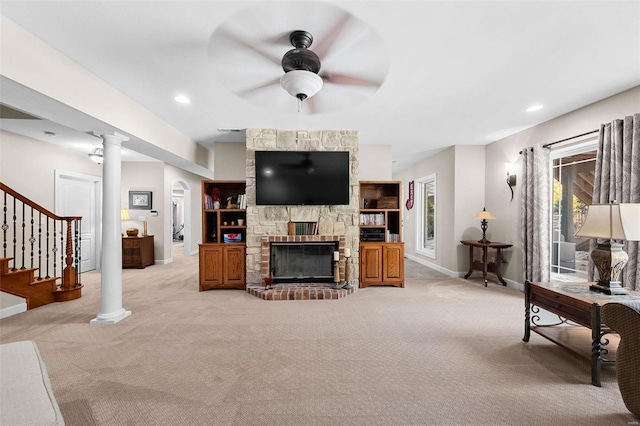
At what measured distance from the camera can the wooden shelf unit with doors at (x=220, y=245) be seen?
Answer: 4.48 meters

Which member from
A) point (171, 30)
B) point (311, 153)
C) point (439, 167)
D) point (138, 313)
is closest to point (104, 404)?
point (138, 313)

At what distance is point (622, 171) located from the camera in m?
2.92

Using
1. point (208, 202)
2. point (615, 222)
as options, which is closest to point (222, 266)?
point (208, 202)

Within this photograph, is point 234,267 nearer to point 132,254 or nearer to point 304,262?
point 304,262

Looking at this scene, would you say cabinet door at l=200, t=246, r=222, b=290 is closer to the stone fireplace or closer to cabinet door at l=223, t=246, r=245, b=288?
cabinet door at l=223, t=246, r=245, b=288

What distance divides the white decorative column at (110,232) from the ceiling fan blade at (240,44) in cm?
187

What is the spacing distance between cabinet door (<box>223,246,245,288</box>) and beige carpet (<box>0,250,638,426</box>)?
2.45ft

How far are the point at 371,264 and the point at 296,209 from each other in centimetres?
160

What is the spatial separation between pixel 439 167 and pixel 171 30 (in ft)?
18.3

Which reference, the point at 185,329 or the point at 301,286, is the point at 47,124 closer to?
the point at 185,329

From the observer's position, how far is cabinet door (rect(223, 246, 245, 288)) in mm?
4523

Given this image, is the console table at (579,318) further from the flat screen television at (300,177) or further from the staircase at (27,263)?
the staircase at (27,263)

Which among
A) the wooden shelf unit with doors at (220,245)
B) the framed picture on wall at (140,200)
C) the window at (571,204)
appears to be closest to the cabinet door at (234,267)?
the wooden shelf unit with doors at (220,245)

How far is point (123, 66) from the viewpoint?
2518mm
